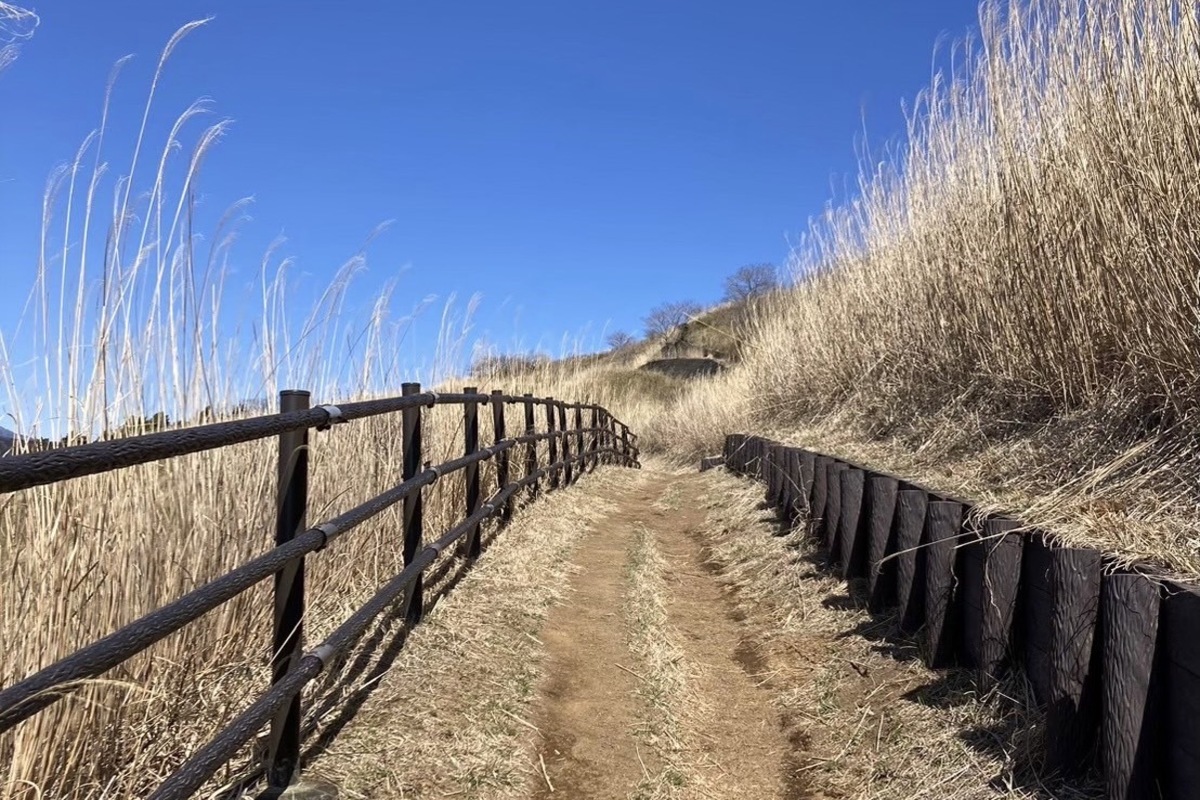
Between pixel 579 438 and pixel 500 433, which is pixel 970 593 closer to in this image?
pixel 500 433

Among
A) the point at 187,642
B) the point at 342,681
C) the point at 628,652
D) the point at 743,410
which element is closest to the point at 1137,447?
the point at 628,652

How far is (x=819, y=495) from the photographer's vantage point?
5.50 m

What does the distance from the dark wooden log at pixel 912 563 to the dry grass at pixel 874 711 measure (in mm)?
126

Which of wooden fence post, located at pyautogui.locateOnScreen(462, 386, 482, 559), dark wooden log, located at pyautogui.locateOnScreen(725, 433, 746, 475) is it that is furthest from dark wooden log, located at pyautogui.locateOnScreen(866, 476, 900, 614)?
dark wooden log, located at pyautogui.locateOnScreen(725, 433, 746, 475)

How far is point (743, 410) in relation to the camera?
1411 centimetres

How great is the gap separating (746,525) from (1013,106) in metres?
3.59

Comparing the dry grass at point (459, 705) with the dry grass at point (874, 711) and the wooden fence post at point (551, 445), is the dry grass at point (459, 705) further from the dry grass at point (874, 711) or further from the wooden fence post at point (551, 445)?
the wooden fence post at point (551, 445)

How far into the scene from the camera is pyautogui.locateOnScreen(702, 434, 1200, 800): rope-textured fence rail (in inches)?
81.4

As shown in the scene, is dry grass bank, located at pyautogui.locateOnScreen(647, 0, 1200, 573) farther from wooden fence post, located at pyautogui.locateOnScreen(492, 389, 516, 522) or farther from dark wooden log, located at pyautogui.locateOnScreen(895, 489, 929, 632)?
wooden fence post, located at pyautogui.locateOnScreen(492, 389, 516, 522)

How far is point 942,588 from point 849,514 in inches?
51.3

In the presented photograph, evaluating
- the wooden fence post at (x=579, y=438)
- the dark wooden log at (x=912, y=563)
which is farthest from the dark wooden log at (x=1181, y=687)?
the wooden fence post at (x=579, y=438)

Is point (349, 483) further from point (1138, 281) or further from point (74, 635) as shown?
point (1138, 281)

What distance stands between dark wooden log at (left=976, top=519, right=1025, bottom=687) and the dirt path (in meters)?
0.76

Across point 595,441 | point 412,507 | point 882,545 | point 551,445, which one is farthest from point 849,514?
point 595,441
